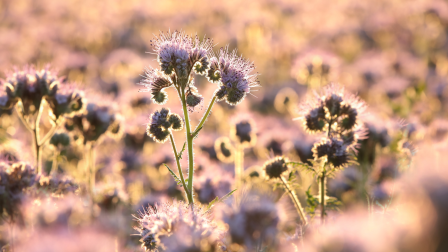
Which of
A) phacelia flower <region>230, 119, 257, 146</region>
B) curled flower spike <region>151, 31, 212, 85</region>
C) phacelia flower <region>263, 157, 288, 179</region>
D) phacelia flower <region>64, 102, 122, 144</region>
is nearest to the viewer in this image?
curled flower spike <region>151, 31, 212, 85</region>

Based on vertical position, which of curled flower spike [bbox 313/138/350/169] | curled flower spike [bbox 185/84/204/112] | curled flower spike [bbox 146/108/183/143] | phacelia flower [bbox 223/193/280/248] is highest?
curled flower spike [bbox 185/84/204/112]

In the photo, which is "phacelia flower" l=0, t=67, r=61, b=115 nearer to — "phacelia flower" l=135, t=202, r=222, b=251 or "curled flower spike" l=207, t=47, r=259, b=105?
"curled flower spike" l=207, t=47, r=259, b=105

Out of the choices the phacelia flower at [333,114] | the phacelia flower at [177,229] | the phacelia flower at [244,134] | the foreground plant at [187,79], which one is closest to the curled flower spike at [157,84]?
the foreground plant at [187,79]

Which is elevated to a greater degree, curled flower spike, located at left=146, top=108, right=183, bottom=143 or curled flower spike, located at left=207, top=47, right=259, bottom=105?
curled flower spike, located at left=207, top=47, right=259, bottom=105

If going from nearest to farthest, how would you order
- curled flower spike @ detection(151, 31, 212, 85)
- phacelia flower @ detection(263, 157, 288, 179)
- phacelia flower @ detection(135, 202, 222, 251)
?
phacelia flower @ detection(135, 202, 222, 251) → curled flower spike @ detection(151, 31, 212, 85) → phacelia flower @ detection(263, 157, 288, 179)

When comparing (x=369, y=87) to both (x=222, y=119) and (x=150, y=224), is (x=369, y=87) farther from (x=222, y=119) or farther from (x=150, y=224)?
(x=150, y=224)

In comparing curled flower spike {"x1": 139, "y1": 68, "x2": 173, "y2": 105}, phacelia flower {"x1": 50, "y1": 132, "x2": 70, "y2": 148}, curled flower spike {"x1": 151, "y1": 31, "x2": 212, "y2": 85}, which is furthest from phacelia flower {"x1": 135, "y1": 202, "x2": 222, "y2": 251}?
phacelia flower {"x1": 50, "y1": 132, "x2": 70, "y2": 148}

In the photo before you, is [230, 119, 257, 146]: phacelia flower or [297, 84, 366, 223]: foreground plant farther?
[230, 119, 257, 146]: phacelia flower
